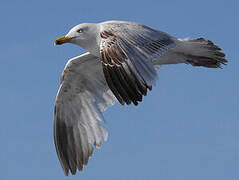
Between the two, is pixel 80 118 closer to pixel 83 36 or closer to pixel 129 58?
pixel 83 36

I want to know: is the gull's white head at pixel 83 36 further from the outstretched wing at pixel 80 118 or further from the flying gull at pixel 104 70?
the outstretched wing at pixel 80 118

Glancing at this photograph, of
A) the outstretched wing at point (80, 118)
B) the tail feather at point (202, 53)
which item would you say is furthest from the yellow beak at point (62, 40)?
the tail feather at point (202, 53)

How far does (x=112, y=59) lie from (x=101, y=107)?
13.8 feet

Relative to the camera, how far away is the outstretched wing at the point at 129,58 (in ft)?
27.9

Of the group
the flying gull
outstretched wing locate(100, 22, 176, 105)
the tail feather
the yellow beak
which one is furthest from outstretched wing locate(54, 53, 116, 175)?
outstretched wing locate(100, 22, 176, 105)

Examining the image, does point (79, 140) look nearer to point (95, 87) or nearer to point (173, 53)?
point (95, 87)

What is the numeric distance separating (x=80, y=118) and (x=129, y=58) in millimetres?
4551

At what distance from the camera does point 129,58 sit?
28.9 feet

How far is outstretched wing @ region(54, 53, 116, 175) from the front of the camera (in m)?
12.8

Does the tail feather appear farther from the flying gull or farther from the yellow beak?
the yellow beak

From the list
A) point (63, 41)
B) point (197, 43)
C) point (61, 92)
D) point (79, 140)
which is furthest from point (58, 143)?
point (197, 43)

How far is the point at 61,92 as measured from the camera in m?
12.6

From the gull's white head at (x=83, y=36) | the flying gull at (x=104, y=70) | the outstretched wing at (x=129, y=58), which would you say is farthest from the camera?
the gull's white head at (x=83, y=36)

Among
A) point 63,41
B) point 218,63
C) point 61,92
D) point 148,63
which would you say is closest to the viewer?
A: point 148,63
